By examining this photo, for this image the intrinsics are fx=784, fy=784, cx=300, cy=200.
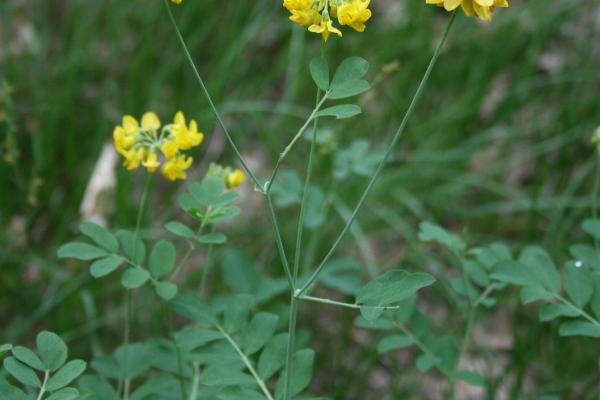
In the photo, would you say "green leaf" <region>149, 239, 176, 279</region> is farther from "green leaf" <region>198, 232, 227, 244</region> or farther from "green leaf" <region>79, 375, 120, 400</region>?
"green leaf" <region>79, 375, 120, 400</region>

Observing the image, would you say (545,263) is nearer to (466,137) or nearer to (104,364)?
(104,364)

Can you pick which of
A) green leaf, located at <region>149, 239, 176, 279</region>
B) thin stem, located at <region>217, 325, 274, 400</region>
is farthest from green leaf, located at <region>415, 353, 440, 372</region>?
green leaf, located at <region>149, 239, 176, 279</region>

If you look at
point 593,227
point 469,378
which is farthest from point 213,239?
point 593,227

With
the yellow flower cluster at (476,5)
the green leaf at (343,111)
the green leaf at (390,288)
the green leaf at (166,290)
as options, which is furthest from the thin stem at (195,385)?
the yellow flower cluster at (476,5)

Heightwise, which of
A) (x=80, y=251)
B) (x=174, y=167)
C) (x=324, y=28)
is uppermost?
(x=324, y=28)

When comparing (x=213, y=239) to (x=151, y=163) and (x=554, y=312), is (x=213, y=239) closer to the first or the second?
(x=151, y=163)

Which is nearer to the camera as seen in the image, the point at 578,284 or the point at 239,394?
the point at 239,394

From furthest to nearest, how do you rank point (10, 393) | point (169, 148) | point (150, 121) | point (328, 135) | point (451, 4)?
point (328, 135)
point (150, 121)
point (169, 148)
point (10, 393)
point (451, 4)
